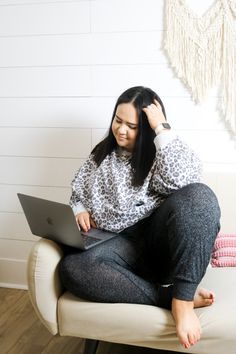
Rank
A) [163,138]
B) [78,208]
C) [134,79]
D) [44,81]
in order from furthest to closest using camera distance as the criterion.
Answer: [44,81] → [134,79] → [78,208] → [163,138]

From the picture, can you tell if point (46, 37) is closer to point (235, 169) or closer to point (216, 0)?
point (216, 0)

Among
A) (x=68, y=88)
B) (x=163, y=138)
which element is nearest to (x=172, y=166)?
(x=163, y=138)

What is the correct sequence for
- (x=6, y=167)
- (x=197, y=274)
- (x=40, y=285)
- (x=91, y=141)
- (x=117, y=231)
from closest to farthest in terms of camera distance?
(x=197, y=274)
(x=40, y=285)
(x=117, y=231)
(x=91, y=141)
(x=6, y=167)

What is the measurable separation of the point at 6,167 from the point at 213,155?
0.99m

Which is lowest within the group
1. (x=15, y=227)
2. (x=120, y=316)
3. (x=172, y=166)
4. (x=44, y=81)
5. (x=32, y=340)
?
(x=32, y=340)

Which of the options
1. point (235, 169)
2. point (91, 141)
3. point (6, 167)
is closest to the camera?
point (235, 169)

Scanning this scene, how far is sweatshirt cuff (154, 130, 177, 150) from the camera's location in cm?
143

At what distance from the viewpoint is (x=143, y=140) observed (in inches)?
60.3

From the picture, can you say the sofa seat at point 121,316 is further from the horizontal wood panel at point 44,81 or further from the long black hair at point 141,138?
the horizontal wood panel at point 44,81

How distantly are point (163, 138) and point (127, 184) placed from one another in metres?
0.21

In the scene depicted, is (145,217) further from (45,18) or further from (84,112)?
(45,18)

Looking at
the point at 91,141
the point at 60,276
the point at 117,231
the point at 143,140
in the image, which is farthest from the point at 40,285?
the point at 91,141

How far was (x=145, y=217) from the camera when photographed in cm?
150

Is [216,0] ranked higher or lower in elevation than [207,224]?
higher
